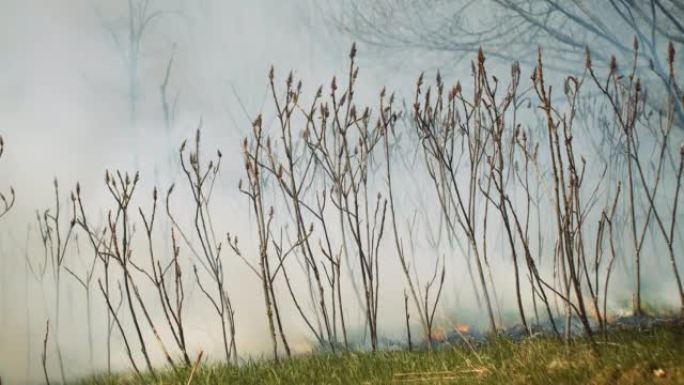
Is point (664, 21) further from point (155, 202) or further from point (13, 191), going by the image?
point (13, 191)

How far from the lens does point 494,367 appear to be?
7.58 feet

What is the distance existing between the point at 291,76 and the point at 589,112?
8.73ft

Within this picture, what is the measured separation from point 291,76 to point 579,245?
191 centimetres

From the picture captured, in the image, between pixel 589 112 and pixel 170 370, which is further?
pixel 589 112

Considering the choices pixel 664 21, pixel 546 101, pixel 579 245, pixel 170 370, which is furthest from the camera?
pixel 664 21

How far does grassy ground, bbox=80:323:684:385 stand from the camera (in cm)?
198

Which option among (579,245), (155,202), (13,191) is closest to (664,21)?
(579,245)

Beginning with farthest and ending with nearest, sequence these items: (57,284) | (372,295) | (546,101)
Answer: (57,284) < (372,295) < (546,101)

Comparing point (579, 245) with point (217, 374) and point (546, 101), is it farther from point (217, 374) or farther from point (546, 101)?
point (217, 374)

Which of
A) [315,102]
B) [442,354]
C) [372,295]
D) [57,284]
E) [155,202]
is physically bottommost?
[442,354]

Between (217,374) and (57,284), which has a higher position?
(57,284)

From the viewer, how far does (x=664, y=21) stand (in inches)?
190

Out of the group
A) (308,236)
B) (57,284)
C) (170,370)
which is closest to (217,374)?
(170,370)

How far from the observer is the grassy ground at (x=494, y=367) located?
1984 mm
